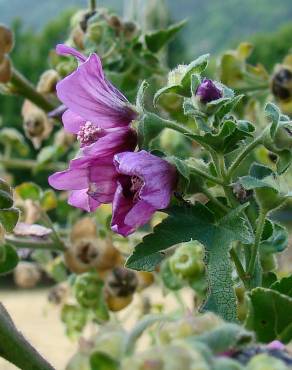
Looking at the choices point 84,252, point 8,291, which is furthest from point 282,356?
point 8,291

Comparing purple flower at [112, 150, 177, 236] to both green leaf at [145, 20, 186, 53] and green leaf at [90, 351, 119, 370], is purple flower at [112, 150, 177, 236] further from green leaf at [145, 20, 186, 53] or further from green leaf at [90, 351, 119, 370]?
green leaf at [145, 20, 186, 53]

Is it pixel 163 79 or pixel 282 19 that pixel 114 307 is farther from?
pixel 282 19

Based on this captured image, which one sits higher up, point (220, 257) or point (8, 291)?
point (220, 257)

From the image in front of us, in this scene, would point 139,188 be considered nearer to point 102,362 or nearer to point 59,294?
point 102,362

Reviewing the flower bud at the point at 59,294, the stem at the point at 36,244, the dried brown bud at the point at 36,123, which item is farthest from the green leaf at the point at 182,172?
the flower bud at the point at 59,294

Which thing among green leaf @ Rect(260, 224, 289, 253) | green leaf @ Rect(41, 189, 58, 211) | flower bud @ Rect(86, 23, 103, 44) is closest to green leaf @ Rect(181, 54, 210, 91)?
green leaf @ Rect(260, 224, 289, 253)

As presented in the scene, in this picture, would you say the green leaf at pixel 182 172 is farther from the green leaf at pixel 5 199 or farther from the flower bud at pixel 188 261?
the flower bud at pixel 188 261
